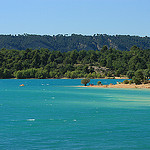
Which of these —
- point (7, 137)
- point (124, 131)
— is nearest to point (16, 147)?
point (7, 137)

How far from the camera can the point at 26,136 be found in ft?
104

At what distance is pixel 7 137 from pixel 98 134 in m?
7.90

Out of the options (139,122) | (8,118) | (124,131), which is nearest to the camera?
(124,131)

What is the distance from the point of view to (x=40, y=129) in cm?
3525

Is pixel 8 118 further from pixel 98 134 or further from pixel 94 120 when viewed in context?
pixel 98 134

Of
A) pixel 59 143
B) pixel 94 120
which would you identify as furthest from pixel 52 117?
pixel 59 143

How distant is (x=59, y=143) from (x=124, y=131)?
7724 millimetres

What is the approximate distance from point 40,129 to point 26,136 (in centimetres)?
368

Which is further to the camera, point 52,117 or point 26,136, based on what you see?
point 52,117

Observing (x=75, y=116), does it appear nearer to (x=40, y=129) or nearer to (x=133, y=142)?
(x=40, y=129)

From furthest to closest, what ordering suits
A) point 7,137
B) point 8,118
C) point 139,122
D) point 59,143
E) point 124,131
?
1. point 8,118
2. point 139,122
3. point 124,131
4. point 7,137
5. point 59,143

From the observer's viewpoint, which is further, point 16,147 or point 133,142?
point 133,142

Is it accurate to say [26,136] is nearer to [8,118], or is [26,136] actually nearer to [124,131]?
[124,131]

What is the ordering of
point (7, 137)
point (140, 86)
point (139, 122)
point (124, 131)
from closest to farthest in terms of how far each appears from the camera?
1. point (7, 137)
2. point (124, 131)
3. point (139, 122)
4. point (140, 86)
